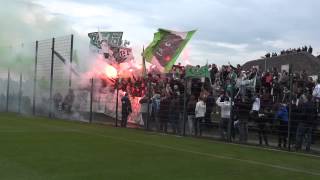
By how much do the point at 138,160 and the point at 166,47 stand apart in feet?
53.5

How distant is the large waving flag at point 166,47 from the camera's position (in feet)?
97.7

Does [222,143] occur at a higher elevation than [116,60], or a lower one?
lower

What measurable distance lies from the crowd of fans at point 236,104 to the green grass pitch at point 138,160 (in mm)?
1551

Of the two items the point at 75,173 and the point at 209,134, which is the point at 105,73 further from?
the point at 75,173

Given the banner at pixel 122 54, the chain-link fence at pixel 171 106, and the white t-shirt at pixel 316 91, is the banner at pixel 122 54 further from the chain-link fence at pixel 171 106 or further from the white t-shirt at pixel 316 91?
the white t-shirt at pixel 316 91

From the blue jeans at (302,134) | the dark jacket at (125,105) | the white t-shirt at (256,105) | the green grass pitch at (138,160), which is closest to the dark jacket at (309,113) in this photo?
the blue jeans at (302,134)

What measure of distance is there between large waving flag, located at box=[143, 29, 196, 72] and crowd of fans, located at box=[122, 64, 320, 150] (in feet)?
2.54

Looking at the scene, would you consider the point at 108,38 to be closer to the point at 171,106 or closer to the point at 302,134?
the point at 171,106

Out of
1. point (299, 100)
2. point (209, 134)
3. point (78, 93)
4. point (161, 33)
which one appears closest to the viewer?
point (299, 100)

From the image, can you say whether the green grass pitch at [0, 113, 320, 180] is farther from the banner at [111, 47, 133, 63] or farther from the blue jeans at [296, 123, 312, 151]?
the banner at [111, 47, 133, 63]

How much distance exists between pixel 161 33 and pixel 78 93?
25.2 ft

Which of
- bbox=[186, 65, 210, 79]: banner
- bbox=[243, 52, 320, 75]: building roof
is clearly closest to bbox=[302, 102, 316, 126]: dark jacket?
bbox=[186, 65, 210, 79]: banner

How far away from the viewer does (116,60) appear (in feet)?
123

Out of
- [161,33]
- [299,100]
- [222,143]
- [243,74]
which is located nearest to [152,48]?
[161,33]
